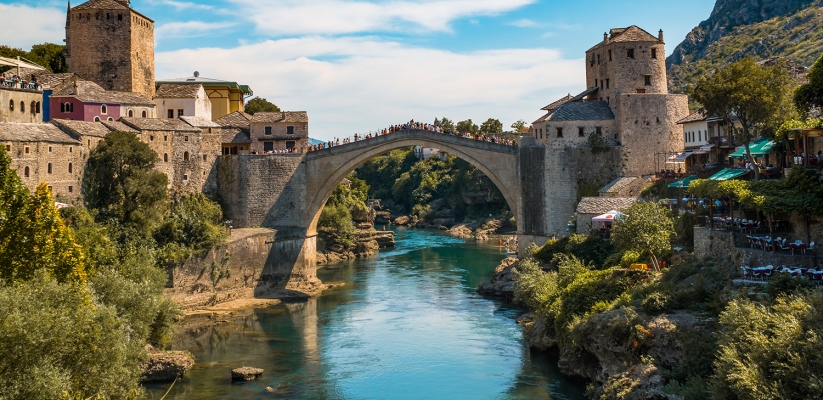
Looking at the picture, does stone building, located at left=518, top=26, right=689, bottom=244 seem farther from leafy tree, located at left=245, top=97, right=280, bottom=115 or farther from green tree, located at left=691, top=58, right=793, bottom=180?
leafy tree, located at left=245, top=97, right=280, bottom=115

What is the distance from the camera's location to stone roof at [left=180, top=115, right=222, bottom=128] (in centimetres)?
4962

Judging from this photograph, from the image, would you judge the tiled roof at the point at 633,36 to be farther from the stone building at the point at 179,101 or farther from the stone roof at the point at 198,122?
the stone building at the point at 179,101

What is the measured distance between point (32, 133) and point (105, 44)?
1372 centimetres

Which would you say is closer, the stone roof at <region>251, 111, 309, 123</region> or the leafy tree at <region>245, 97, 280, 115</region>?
the stone roof at <region>251, 111, 309, 123</region>

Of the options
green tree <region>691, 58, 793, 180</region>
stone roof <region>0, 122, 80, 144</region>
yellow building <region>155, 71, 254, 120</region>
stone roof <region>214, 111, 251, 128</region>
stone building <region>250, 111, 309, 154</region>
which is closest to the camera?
green tree <region>691, 58, 793, 180</region>

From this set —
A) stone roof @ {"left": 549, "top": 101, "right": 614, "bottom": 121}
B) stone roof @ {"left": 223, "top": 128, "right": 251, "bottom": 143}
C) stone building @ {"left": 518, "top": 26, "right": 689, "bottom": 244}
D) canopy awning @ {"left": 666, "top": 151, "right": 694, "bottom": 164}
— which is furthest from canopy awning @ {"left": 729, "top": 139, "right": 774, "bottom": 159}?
stone roof @ {"left": 223, "top": 128, "right": 251, "bottom": 143}

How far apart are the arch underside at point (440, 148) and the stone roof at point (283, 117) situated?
164 inches

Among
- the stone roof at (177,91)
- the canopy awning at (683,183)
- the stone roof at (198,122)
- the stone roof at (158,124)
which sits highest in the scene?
the stone roof at (177,91)

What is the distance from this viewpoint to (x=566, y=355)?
94.3ft

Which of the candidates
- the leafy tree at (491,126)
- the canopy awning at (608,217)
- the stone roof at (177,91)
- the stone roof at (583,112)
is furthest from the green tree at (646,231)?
the leafy tree at (491,126)

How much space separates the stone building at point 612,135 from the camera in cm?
4450

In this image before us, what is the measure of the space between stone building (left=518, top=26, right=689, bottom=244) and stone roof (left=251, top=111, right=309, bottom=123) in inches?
521

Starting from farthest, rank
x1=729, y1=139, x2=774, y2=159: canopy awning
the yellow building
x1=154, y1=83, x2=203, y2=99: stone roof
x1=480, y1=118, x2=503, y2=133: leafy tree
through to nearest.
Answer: x1=480, y1=118, x2=503, y2=133: leafy tree, the yellow building, x1=154, y1=83, x2=203, y2=99: stone roof, x1=729, y1=139, x2=774, y2=159: canopy awning

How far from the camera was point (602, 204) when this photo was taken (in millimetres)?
40344
